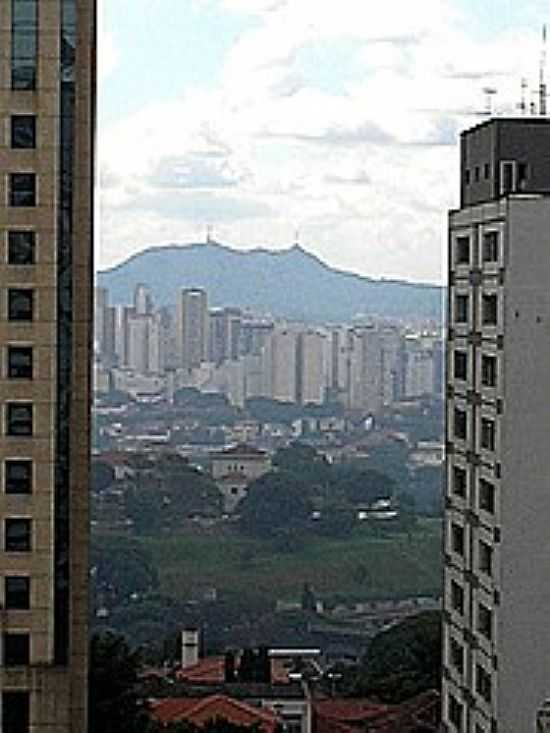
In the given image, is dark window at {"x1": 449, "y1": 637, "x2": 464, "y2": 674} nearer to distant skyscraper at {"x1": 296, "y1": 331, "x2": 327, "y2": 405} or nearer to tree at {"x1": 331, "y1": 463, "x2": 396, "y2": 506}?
tree at {"x1": 331, "y1": 463, "x2": 396, "y2": 506}

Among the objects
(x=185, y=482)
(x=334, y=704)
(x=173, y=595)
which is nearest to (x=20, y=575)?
(x=334, y=704)

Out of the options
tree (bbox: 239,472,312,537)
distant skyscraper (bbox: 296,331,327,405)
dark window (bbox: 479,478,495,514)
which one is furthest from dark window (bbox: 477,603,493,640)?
distant skyscraper (bbox: 296,331,327,405)

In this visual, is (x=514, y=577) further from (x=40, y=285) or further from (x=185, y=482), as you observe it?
(x=185, y=482)

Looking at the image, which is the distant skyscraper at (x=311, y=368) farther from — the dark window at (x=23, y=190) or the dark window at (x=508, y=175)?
the dark window at (x=23, y=190)

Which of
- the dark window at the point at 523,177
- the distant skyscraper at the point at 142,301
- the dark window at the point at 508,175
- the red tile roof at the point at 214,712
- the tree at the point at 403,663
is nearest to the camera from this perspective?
the dark window at the point at 523,177

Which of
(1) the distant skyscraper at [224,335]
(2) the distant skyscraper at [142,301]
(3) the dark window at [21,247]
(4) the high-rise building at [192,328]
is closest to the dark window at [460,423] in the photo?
(3) the dark window at [21,247]
